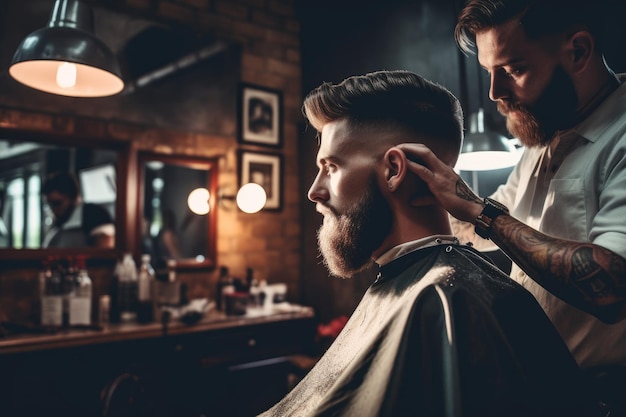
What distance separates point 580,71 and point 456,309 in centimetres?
81

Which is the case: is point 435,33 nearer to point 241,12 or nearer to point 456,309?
point 241,12

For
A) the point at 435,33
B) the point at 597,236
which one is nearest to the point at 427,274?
the point at 597,236

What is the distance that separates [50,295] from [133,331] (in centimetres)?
52

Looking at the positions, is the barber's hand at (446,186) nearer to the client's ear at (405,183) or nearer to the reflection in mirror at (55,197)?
the client's ear at (405,183)

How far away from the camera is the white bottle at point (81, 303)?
246cm

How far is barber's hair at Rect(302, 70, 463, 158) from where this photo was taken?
3.96ft

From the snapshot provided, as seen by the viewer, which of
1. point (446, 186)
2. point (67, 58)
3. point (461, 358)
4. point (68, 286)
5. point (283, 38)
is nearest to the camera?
point (461, 358)

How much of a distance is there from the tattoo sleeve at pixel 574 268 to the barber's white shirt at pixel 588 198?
8 cm

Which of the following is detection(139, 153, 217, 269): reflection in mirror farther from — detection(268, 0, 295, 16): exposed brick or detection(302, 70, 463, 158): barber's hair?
detection(302, 70, 463, 158): barber's hair

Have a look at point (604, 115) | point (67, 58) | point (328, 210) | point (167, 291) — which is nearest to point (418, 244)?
point (328, 210)

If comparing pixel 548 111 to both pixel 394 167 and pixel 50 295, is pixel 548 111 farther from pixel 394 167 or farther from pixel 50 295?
pixel 50 295

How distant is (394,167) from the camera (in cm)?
114

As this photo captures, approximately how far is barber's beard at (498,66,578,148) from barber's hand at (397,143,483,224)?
407 mm

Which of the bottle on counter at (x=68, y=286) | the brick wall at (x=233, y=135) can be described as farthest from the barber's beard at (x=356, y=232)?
the brick wall at (x=233, y=135)
